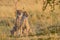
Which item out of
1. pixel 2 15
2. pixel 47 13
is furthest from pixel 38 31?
pixel 2 15

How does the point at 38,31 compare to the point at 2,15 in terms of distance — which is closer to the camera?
the point at 38,31

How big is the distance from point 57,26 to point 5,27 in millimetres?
1988

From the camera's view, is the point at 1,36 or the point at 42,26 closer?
the point at 1,36

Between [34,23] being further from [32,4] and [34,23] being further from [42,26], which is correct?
[32,4]

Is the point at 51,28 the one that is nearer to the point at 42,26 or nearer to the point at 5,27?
the point at 42,26

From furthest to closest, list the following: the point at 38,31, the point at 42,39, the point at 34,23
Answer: the point at 34,23, the point at 38,31, the point at 42,39

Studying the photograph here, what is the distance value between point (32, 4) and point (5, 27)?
18.7 feet

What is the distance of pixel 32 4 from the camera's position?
57.2ft

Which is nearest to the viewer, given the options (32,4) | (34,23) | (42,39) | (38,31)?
(42,39)

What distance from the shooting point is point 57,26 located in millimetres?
12023

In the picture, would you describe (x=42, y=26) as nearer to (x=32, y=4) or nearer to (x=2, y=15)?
(x=2, y=15)

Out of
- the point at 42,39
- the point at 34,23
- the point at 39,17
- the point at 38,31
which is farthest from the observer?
the point at 39,17

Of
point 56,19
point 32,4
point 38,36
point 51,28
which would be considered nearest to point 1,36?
point 38,36

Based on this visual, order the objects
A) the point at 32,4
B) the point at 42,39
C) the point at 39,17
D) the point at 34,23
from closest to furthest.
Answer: the point at 42,39
the point at 34,23
the point at 39,17
the point at 32,4
